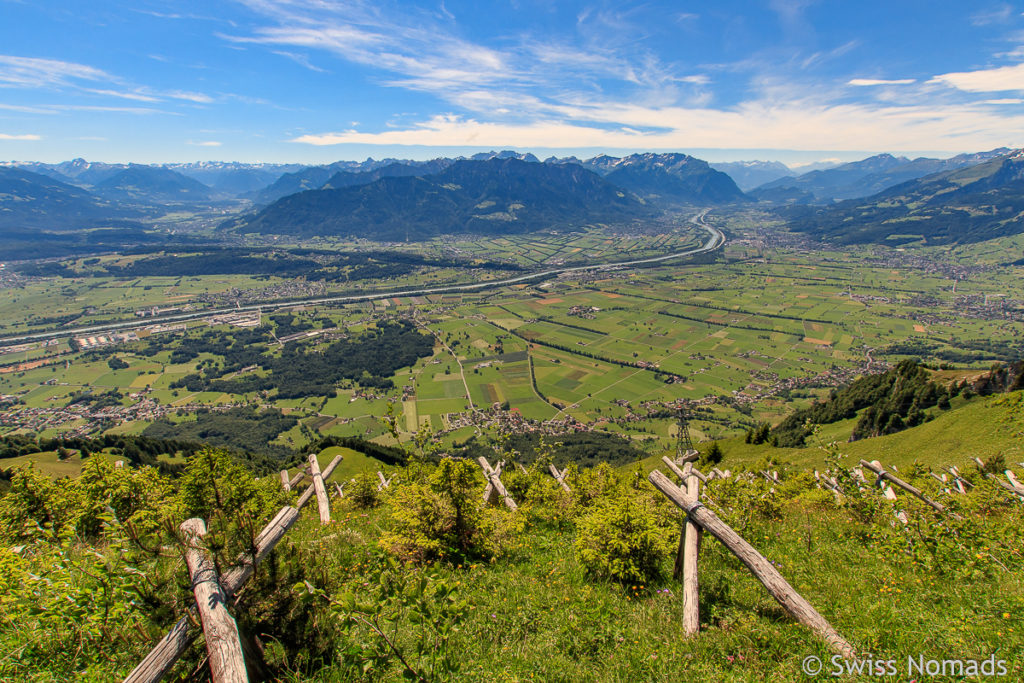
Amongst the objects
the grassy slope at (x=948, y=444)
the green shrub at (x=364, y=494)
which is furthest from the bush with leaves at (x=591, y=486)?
the grassy slope at (x=948, y=444)

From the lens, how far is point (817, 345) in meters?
145

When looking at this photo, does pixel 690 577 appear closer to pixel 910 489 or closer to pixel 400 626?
pixel 400 626

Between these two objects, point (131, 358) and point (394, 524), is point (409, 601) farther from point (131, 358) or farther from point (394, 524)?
point (131, 358)

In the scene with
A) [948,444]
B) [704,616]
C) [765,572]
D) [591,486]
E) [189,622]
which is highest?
[189,622]

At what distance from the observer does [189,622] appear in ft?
15.5

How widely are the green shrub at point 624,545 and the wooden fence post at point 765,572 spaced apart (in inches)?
51.3

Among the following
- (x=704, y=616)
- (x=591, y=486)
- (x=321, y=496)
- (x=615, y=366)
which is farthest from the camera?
(x=615, y=366)

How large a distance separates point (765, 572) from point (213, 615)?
7.91 m

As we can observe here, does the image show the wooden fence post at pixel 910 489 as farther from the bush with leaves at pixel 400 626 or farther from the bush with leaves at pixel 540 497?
the bush with leaves at pixel 400 626

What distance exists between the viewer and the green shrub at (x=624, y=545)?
8.86 meters

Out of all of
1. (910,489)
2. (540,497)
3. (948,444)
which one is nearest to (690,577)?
(540,497)

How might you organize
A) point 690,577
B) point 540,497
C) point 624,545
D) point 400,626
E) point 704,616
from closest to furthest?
point 400,626 < point 690,577 < point 704,616 < point 624,545 < point 540,497

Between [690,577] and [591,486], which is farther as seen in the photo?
[591,486]

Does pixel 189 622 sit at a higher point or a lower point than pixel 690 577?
higher
